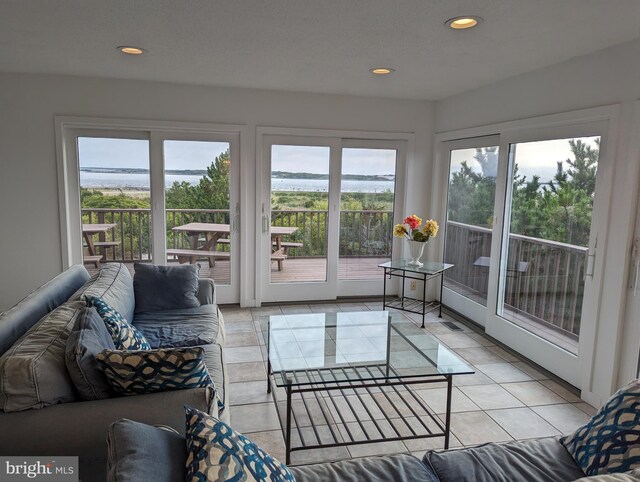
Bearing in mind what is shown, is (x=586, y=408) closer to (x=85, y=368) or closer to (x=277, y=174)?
(x=85, y=368)

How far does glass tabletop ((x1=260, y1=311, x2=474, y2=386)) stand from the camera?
2.45 meters

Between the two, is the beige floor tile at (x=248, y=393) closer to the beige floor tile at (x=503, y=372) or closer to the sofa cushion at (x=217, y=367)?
the sofa cushion at (x=217, y=367)

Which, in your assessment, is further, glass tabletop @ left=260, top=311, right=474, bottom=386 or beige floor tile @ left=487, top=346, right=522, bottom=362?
beige floor tile @ left=487, top=346, right=522, bottom=362

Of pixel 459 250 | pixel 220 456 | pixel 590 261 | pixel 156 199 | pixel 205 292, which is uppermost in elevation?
pixel 156 199

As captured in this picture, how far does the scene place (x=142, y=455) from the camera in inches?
46.1

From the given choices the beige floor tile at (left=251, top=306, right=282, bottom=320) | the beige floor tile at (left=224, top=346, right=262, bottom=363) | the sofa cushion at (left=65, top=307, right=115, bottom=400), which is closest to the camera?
the sofa cushion at (left=65, top=307, right=115, bottom=400)

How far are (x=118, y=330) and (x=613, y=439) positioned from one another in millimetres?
2031

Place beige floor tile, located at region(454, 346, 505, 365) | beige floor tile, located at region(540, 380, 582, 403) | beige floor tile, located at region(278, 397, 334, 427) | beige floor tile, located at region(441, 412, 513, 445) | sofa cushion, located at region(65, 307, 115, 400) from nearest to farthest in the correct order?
sofa cushion, located at region(65, 307, 115, 400) < beige floor tile, located at region(441, 412, 513, 445) < beige floor tile, located at region(278, 397, 334, 427) < beige floor tile, located at region(540, 380, 582, 403) < beige floor tile, located at region(454, 346, 505, 365)

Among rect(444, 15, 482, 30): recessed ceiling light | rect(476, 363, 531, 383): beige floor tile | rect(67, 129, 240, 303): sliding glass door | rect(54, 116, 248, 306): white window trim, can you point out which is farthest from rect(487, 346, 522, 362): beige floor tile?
rect(54, 116, 248, 306): white window trim

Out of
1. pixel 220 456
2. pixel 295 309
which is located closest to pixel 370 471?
pixel 220 456

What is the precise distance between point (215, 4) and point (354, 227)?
10.5ft

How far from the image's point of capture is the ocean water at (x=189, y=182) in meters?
4.54

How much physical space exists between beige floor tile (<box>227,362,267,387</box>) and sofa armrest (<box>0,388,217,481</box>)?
162 centimetres

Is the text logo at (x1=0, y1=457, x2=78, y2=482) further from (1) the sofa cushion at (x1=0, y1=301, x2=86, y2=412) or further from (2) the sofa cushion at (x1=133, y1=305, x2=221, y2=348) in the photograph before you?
(2) the sofa cushion at (x1=133, y1=305, x2=221, y2=348)
